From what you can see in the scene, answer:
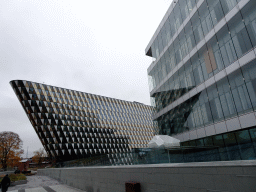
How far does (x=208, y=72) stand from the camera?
19359mm

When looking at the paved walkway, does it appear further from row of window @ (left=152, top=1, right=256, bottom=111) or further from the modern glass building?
the modern glass building

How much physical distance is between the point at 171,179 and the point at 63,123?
5995cm

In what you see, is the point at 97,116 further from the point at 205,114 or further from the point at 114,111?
the point at 205,114

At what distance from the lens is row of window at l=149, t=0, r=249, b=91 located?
15.3 meters

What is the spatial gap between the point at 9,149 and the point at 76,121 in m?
22.3

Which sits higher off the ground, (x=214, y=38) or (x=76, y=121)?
(x=76, y=121)

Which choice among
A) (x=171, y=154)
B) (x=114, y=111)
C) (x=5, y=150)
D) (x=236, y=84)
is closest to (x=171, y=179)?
(x=171, y=154)

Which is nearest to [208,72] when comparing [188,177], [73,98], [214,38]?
[214,38]

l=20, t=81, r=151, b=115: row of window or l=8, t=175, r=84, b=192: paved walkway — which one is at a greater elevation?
l=20, t=81, r=151, b=115: row of window

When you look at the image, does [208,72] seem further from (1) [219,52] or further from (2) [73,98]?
(2) [73,98]

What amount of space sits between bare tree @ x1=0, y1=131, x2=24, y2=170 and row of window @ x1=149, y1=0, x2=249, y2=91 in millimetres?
47429

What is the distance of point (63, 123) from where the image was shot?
6103 cm

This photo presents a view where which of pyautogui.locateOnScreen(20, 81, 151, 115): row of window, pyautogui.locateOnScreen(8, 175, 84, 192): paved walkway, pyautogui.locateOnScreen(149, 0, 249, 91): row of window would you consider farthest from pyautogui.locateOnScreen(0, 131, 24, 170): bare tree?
pyautogui.locateOnScreen(149, 0, 249, 91): row of window

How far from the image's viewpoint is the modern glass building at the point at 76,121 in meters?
56.5
